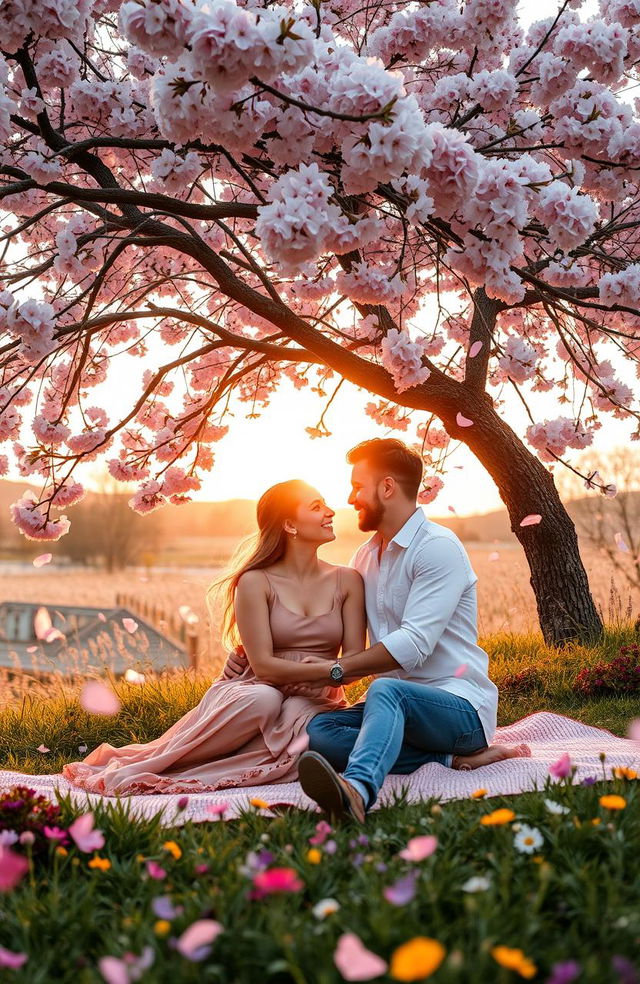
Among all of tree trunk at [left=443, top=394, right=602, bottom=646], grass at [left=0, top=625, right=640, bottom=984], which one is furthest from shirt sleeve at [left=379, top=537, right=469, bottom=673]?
tree trunk at [left=443, top=394, right=602, bottom=646]

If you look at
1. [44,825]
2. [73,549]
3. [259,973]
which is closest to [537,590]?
[44,825]

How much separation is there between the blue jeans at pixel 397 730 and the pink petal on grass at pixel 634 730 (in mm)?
1235

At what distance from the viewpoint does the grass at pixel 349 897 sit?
5.28 ft

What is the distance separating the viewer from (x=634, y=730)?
14.7 ft

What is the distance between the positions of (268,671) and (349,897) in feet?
6.14

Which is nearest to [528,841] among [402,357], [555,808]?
[555,808]

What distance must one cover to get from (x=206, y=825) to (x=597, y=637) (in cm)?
409

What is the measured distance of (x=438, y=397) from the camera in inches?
222

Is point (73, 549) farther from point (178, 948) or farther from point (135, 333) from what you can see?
point (178, 948)

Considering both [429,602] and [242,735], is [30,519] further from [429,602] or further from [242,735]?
[429,602]

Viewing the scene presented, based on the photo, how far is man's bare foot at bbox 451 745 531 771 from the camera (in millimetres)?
3492

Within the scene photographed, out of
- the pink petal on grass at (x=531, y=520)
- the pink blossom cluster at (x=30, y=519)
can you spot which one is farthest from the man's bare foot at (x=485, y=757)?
the pink blossom cluster at (x=30, y=519)

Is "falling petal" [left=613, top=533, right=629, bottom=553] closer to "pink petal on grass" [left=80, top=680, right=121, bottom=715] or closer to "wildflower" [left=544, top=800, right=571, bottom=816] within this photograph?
"pink petal on grass" [left=80, top=680, right=121, bottom=715]

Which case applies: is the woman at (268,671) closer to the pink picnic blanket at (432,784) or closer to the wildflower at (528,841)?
the pink picnic blanket at (432,784)
